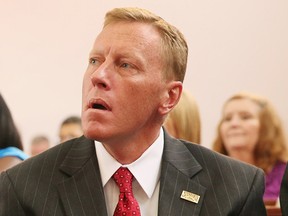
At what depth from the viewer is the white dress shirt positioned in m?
2.28

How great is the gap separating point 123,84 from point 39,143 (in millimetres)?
4473

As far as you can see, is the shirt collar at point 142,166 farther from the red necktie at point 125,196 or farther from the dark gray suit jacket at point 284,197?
the dark gray suit jacket at point 284,197

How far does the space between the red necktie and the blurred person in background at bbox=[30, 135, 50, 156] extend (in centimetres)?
419

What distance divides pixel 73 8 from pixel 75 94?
913mm

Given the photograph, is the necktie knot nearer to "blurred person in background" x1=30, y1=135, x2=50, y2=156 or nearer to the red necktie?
the red necktie

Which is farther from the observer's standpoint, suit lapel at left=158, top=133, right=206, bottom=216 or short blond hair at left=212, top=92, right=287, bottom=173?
short blond hair at left=212, top=92, right=287, bottom=173

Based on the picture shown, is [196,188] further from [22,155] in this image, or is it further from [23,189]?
[22,155]

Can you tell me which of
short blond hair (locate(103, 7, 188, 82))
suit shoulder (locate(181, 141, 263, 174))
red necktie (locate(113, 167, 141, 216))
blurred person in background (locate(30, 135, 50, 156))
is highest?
short blond hair (locate(103, 7, 188, 82))

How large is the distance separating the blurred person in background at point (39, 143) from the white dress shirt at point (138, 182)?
4147mm

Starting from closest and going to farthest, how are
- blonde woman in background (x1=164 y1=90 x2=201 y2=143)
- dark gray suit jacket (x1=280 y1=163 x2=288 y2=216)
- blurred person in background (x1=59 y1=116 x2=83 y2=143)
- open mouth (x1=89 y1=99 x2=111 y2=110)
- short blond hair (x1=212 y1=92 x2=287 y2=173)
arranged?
open mouth (x1=89 y1=99 x2=111 y2=110)
dark gray suit jacket (x1=280 y1=163 x2=288 y2=216)
blonde woman in background (x1=164 y1=90 x2=201 y2=143)
short blond hair (x1=212 y1=92 x2=287 y2=173)
blurred person in background (x1=59 y1=116 x2=83 y2=143)

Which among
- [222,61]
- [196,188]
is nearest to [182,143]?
[196,188]

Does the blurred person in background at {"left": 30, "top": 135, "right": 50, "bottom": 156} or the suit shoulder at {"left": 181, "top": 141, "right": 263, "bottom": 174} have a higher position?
the suit shoulder at {"left": 181, "top": 141, "right": 263, "bottom": 174}

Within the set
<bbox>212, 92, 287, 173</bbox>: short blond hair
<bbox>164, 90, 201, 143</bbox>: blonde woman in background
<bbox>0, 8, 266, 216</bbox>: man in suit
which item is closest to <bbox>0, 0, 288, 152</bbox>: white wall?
<bbox>212, 92, 287, 173</bbox>: short blond hair

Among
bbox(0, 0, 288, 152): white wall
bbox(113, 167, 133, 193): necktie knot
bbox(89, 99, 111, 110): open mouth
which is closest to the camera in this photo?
bbox(89, 99, 111, 110): open mouth
